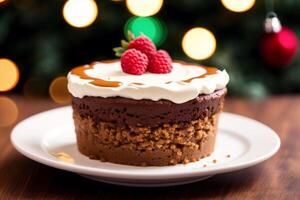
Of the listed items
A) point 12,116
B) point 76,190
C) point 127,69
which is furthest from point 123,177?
point 12,116

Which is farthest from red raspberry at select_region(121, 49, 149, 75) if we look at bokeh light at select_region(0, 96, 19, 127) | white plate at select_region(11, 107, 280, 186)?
bokeh light at select_region(0, 96, 19, 127)

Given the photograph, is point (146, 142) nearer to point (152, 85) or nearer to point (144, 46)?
point (152, 85)

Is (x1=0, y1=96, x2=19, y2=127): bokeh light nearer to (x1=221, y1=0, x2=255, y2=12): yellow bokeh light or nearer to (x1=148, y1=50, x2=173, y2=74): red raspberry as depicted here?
(x1=148, y1=50, x2=173, y2=74): red raspberry

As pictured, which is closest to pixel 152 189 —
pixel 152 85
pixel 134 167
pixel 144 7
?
pixel 134 167

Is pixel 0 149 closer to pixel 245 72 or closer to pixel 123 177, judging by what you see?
pixel 123 177

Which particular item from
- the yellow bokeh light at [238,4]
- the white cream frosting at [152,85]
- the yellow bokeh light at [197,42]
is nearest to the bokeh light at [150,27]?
the yellow bokeh light at [197,42]
